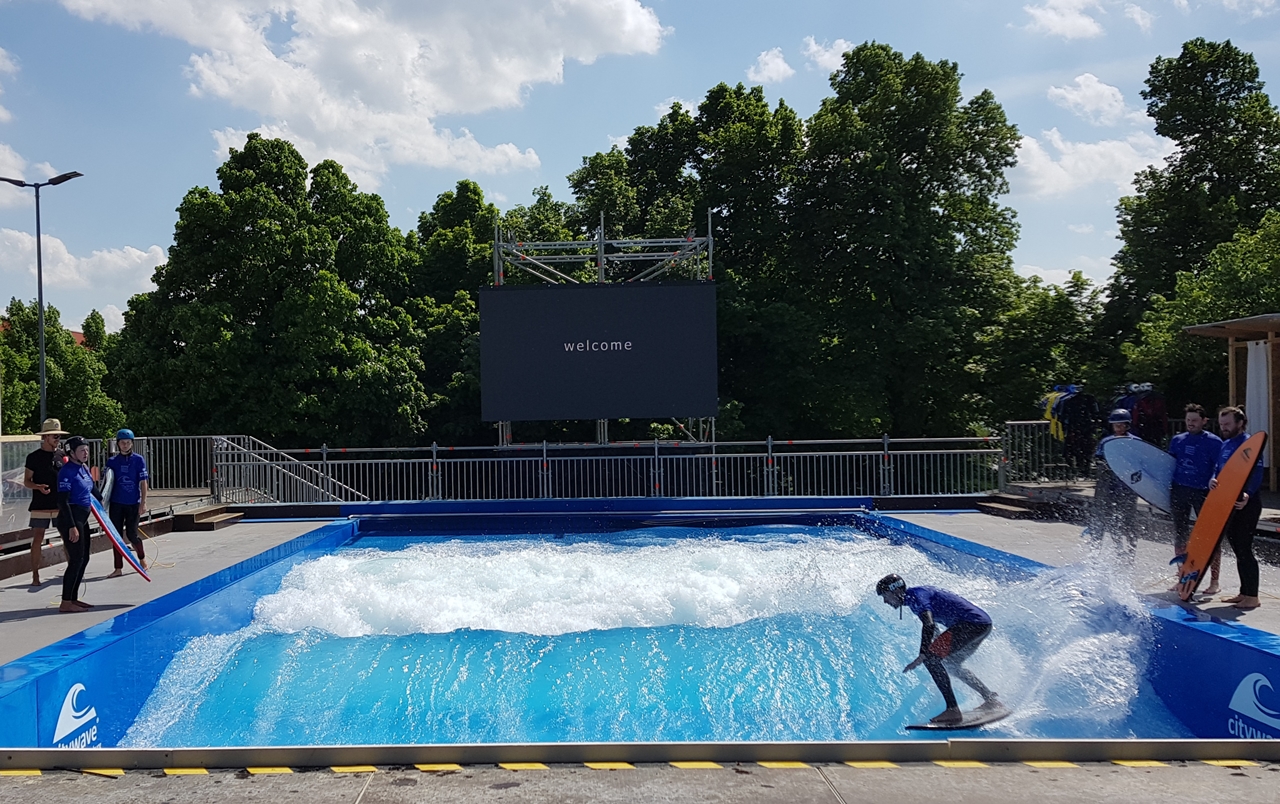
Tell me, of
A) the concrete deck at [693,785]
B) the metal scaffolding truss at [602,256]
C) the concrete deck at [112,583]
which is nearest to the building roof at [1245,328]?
the metal scaffolding truss at [602,256]

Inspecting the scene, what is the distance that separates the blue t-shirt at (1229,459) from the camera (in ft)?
23.0

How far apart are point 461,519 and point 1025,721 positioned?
11.7 metres

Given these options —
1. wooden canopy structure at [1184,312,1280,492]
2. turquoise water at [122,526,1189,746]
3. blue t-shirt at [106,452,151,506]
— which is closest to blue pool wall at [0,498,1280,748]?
turquoise water at [122,526,1189,746]

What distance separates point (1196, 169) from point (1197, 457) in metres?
24.6

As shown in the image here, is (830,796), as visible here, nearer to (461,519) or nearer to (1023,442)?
(461,519)

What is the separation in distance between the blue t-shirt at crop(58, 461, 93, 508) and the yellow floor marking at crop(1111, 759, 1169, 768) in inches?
324

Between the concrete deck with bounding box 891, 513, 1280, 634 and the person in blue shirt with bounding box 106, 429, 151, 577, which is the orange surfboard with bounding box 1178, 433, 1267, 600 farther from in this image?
the person in blue shirt with bounding box 106, 429, 151, 577

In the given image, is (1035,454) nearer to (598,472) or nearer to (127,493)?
(598,472)

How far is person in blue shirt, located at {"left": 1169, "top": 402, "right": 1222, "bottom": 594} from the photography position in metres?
7.70

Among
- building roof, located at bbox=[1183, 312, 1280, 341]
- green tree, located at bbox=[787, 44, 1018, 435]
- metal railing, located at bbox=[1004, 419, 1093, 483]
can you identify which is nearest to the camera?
building roof, located at bbox=[1183, 312, 1280, 341]

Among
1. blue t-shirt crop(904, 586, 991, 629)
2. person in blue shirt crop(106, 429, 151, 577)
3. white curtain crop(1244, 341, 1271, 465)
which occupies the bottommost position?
blue t-shirt crop(904, 586, 991, 629)

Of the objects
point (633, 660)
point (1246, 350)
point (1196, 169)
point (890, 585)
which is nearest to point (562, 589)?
point (633, 660)

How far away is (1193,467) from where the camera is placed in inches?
307

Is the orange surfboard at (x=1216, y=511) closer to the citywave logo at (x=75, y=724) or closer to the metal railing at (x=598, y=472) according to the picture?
the citywave logo at (x=75, y=724)
